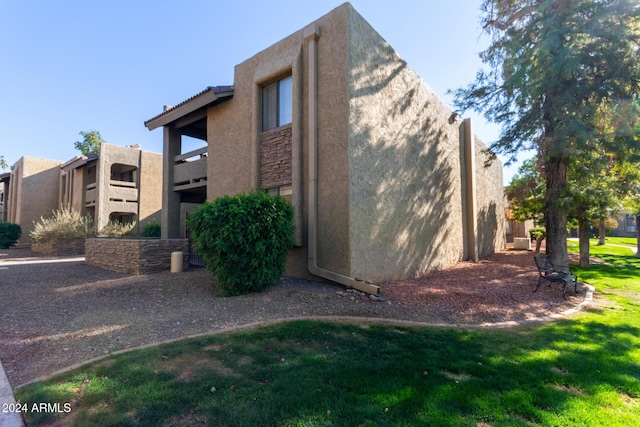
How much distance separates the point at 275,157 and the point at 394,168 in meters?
3.73

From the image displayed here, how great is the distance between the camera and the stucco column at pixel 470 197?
13.6 metres

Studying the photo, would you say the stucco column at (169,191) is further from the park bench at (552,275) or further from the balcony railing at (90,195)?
the park bench at (552,275)

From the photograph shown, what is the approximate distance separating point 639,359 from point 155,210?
25100 mm

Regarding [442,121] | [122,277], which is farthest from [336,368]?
[442,121]

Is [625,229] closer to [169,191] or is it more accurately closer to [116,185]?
[169,191]

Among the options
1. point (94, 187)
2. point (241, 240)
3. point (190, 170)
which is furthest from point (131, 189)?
point (241, 240)

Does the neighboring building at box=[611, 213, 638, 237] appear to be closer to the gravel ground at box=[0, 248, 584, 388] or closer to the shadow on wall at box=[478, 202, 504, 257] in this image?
the shadow on wall at box=[478, 202, 504, 257]

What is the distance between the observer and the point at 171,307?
602 cm

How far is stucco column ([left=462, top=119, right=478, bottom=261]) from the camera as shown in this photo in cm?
1364

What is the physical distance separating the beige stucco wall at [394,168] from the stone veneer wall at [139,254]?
669 centimetres

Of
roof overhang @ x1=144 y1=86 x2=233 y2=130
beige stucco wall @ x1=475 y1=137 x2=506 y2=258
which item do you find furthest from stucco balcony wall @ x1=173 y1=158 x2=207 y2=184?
beige stucco wall @ x1=475 y1=137 x2=506 y2=258

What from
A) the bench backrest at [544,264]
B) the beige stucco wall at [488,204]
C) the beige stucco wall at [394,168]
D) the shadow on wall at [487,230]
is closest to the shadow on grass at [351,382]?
the beige stucco wall at [394,168]

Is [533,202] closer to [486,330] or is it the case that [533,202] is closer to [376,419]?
[486,330]

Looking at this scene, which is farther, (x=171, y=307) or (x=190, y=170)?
(x=190, y=170)
